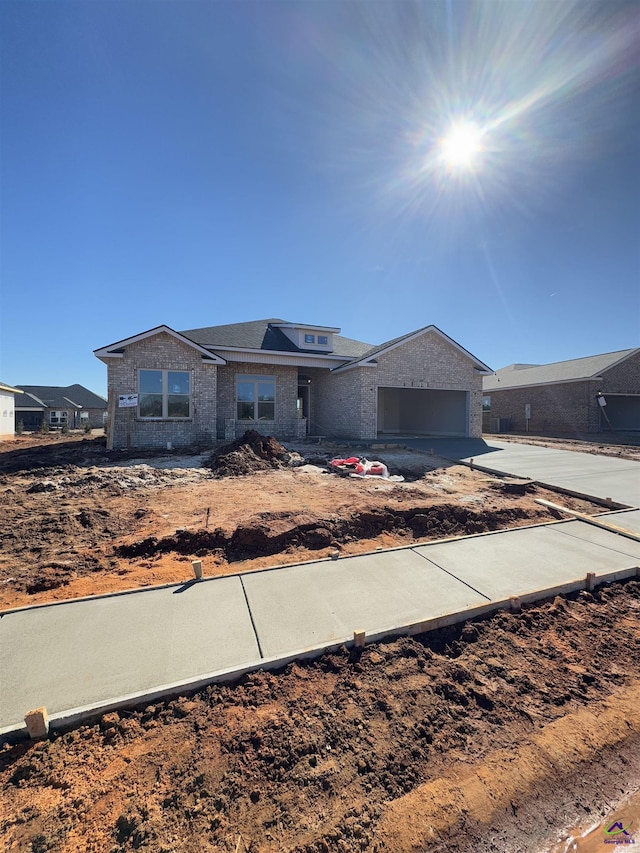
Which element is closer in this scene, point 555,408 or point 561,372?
point 555,408

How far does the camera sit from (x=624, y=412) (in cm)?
2792

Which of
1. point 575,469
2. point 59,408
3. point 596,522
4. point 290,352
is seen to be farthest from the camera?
point 59,408

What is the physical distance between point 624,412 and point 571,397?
17.3ft

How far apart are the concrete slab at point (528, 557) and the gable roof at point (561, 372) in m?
25.6

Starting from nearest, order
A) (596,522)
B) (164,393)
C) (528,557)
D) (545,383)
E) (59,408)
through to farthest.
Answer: (528,557), (596,522), (164,393), (545,383), (59,408)

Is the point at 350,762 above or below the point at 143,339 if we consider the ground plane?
below

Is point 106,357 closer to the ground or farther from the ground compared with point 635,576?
farther from the ground

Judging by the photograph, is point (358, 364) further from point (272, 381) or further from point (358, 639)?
point (358, 639)

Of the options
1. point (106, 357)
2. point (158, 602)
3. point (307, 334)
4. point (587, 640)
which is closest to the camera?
point (587, 640)

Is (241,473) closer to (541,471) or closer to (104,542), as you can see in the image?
(104,542)

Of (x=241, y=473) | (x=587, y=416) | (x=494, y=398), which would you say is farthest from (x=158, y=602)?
(x=494, y=398)

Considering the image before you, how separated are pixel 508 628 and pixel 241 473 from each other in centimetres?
754

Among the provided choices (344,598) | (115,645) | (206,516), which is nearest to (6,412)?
(206,516)

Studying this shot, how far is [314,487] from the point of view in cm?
822
